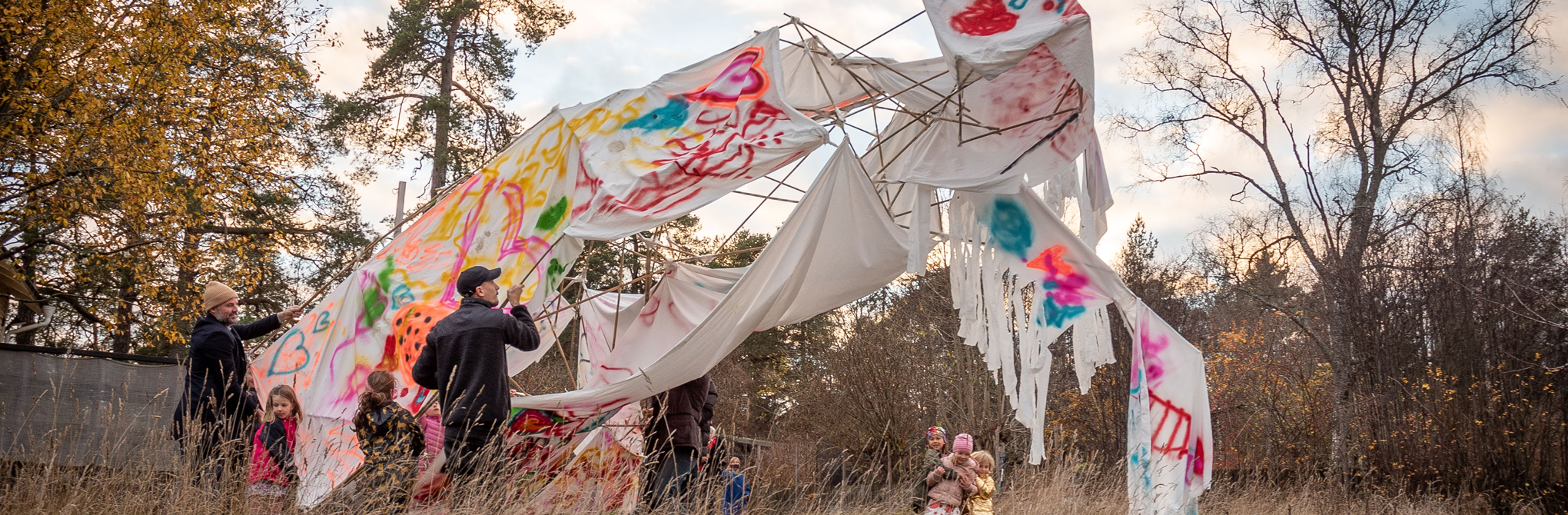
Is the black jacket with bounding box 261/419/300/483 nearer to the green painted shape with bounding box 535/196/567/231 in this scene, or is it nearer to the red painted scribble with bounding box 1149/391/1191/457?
the green painted shape with bounding box 535/196/567/231

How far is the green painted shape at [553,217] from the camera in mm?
4977

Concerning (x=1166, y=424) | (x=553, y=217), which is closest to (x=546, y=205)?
(x=553, y=217)

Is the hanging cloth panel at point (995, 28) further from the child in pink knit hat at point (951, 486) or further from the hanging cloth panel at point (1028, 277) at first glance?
the child in pink knit hat at point (951, 486)

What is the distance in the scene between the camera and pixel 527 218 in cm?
506

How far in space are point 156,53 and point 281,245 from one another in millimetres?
2808

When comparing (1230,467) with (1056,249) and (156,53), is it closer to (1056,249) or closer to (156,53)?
(1056,249)

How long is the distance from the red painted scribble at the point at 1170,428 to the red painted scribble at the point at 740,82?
236cm

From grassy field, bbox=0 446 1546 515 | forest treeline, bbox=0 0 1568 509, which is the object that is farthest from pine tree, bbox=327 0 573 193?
grassy field, bbox=0 446 1546 515

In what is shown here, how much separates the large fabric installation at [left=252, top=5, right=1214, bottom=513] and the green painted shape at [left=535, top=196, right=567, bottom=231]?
17 mm

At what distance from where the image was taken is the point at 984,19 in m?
4.25

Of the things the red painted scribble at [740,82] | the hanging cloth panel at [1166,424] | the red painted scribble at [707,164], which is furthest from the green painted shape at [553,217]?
the hanging cloth panel at [1166,424]

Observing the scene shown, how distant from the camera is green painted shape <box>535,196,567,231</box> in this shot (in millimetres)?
4977

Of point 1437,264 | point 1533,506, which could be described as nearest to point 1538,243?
point 1437,264

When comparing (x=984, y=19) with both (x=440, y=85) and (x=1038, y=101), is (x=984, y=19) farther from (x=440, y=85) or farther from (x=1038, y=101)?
(x=440, y=85)
